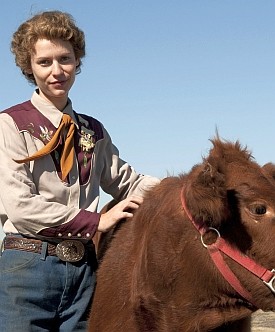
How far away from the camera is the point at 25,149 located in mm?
4707

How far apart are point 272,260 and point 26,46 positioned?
2.22m

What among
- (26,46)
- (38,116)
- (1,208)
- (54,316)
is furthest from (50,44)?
(54,316)

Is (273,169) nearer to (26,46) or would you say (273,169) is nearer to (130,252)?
(130,252)

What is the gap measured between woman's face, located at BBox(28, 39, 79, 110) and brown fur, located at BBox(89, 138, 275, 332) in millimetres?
998

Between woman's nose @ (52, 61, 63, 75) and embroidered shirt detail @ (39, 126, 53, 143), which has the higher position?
woman's nose @ (52, 61, 63, 75)

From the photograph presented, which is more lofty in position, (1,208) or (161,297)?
(1,208)

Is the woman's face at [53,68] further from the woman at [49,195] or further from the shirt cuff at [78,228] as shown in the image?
the shirt cuff at [78,228]

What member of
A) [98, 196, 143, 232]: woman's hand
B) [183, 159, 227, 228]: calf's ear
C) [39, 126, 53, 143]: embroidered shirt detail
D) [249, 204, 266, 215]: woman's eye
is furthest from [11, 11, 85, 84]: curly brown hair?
[249, 204, 266, 215]: woman's eye

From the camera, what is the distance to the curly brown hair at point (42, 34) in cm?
496

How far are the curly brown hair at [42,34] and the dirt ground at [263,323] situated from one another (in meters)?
7.47

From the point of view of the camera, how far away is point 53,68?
491cm

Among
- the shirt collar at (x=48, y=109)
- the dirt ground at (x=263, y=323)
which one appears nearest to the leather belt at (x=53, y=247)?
the shirt collar at (x=48, y=109)

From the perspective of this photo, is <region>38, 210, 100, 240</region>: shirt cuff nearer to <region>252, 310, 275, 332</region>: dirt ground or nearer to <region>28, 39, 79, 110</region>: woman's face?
<region>28, 39, 79, 110</region>: woman's face

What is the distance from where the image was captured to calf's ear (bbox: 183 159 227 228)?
13.3 ft
